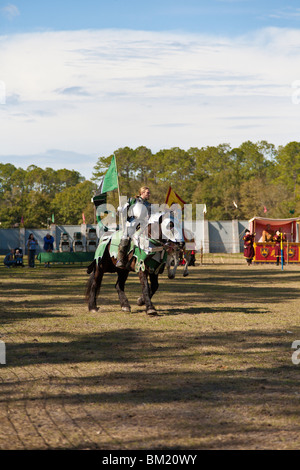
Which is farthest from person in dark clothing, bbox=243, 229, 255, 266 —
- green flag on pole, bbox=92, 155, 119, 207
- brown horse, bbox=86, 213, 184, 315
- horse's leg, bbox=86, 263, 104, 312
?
horse's leg, bbox=86, 263, 104, 312

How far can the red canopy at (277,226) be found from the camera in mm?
43906

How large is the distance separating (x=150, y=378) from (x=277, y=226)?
37.8 m

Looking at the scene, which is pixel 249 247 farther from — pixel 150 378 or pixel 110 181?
pixel 150 378

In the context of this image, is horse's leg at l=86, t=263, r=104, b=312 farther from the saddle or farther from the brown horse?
the saddle

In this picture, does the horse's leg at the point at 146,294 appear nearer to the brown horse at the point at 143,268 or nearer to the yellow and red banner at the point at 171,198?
the brown horse at the point at 143,268

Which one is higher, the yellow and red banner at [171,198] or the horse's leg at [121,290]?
the yellow and red banner at [171,198]

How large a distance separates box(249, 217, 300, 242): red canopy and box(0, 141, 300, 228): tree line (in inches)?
1124

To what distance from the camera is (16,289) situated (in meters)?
20.3

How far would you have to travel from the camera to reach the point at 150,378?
7695mm

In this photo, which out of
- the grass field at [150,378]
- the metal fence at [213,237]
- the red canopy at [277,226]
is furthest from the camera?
the metal fence at [213,237]

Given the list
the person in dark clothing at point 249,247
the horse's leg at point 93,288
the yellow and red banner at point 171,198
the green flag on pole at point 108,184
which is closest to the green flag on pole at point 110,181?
the green flag on pole at point 108,184

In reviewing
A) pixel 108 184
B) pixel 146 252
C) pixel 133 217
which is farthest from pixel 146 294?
pixel 108 184

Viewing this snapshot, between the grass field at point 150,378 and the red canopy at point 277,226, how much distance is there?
29356 millimetres

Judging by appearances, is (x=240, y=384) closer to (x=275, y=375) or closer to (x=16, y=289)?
(x=275, y=375)
